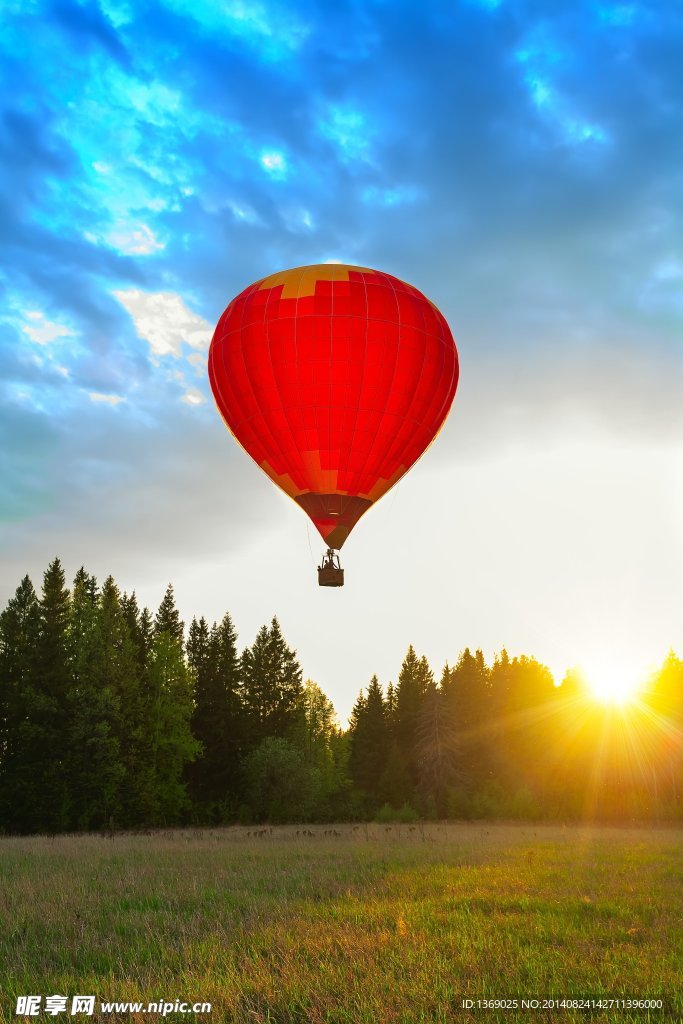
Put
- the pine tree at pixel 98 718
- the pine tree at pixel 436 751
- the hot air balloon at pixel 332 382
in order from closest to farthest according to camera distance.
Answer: the hot air balloon at pixel 332 382, the pine tree at pixel 98 718, the pine tree at pixel 436 751

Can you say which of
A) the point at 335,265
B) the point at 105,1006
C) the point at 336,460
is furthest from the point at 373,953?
the point at 335,265

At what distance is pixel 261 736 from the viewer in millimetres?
61656

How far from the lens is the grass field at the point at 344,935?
795 cm

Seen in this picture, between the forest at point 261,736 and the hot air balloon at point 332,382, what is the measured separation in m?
24.6

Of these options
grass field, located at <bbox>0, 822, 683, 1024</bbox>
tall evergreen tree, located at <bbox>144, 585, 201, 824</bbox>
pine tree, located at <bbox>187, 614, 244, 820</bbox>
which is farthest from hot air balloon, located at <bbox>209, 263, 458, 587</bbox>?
pine tree, located at <bbox>187, 614, 244, 820</bbox>

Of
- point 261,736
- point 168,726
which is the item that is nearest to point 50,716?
point 168,726

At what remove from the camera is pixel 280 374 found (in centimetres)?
2352

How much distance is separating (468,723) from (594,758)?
1526cm

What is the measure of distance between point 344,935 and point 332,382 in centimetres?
1590

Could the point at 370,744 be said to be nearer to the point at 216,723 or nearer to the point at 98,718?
the point at 216,723

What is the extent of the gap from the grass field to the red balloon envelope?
10.9 meters

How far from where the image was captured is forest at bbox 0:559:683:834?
43281 millimetres

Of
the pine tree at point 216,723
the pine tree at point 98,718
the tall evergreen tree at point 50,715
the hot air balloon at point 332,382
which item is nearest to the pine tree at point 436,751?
the pine tree at point 216,723

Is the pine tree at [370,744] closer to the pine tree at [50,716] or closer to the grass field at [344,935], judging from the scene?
the pine tree at [50,716]
